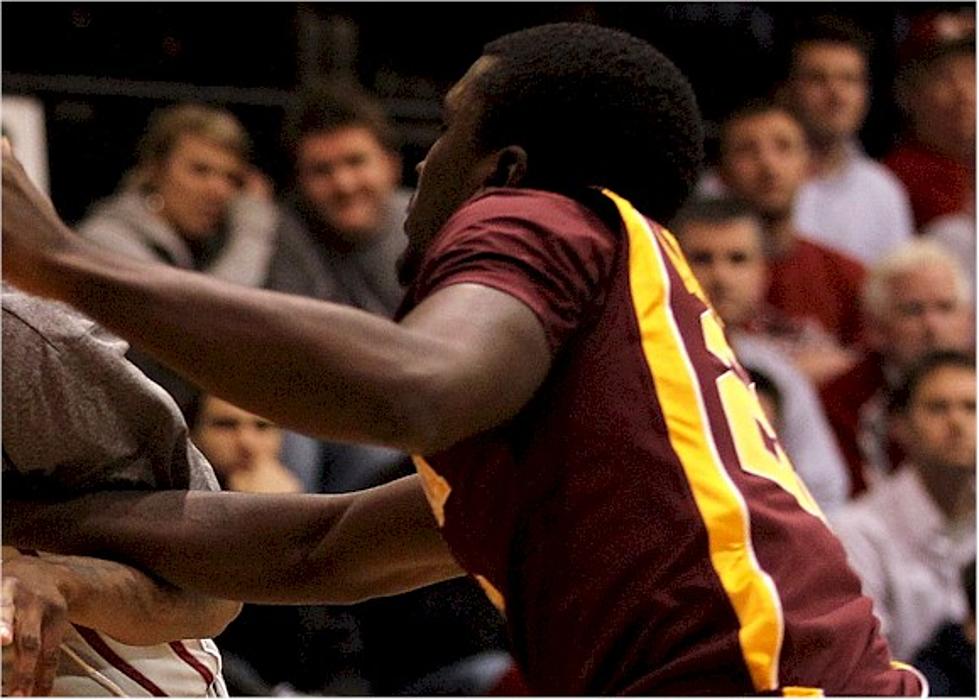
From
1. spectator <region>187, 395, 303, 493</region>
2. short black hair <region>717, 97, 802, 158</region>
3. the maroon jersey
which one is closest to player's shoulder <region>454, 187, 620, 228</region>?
the maroon jersey

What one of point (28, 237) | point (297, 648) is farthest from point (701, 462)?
point (297, 648)

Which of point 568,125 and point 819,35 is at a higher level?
point 568,125

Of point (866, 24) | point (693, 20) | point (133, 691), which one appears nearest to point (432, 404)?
point (133, 691)

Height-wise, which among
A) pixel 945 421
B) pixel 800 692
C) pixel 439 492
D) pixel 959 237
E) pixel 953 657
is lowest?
pixel 953 657

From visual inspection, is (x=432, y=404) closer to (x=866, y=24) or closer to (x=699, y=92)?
(x=699, y=92)

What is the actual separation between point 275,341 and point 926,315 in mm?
3772

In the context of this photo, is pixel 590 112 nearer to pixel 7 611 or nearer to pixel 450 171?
pixel 450 171

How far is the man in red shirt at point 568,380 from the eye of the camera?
1549mm

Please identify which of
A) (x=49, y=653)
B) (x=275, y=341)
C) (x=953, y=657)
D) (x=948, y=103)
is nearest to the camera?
(x=275, y=341)

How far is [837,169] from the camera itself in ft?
18.7

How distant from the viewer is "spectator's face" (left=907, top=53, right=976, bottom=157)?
5812 mm

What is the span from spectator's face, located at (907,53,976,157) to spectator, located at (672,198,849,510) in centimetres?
105

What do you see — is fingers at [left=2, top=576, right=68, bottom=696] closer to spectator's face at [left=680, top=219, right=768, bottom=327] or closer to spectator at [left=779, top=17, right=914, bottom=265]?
spectator's face at [left=680, top=219, right=768, bottom=327]

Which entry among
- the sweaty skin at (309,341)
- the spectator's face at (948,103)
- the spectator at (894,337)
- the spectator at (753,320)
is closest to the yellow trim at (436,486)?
the sweaty skin at (309,341)
